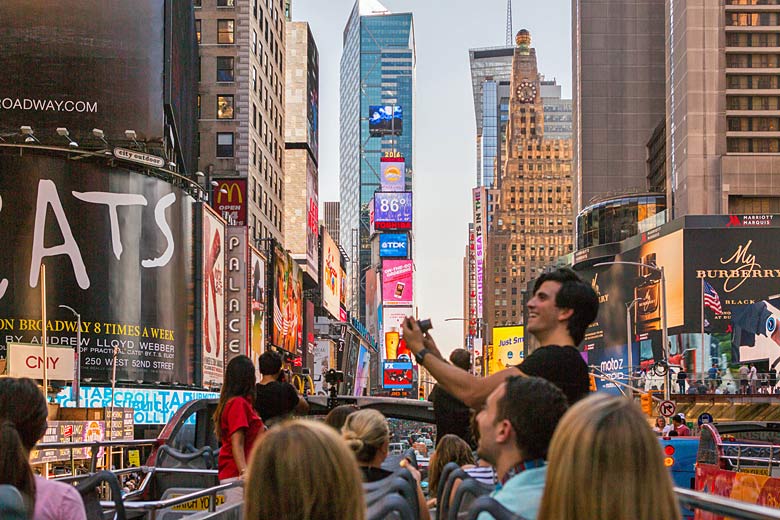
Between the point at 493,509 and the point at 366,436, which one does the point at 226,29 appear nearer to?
the point at 366,436

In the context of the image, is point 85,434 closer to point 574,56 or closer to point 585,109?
point 585,109

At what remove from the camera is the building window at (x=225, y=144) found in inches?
3278

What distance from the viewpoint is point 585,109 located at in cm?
14838

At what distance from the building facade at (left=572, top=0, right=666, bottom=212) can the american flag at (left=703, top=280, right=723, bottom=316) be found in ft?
171

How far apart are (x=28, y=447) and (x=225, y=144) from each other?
7944 cm

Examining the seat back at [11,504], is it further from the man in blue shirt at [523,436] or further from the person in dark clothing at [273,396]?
the person in dark clothing at [273,396]

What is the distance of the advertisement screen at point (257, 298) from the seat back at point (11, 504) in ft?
223

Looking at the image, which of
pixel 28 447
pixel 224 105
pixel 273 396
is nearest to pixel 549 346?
pixel 28 447

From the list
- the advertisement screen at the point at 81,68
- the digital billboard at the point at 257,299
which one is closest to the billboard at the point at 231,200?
the digital billboard at the point at 257,299

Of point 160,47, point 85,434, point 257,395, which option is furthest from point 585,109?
point 257,395

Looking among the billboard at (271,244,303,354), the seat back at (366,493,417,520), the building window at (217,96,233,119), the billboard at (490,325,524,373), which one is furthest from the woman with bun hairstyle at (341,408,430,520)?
the billboard at (490,325,524,373)

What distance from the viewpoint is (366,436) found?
6.46m

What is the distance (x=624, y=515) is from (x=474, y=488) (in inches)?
93.6

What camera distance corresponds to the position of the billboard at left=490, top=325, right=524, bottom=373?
167 meters
